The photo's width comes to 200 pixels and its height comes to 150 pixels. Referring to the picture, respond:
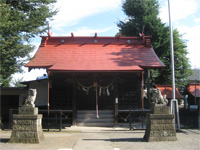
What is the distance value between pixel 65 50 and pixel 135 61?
207 inches

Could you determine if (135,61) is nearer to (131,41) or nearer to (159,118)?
(131,41)

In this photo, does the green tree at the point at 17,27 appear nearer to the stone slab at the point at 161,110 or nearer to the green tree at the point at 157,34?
the stone slab at the point at 161,110

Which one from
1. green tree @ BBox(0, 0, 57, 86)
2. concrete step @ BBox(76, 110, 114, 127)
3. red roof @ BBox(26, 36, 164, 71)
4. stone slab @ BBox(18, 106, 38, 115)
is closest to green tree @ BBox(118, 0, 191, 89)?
red roof @ BBox(26, 36, 164, 71)

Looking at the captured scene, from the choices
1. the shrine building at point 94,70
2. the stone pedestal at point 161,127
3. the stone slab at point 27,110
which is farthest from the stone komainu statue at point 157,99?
the stone slab at point 27,110

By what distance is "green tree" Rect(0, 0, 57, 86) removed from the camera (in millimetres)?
10344

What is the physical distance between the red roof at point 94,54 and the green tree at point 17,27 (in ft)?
→ 6.65

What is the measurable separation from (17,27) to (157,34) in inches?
687

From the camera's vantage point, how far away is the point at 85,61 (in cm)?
1466

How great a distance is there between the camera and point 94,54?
1570 cm

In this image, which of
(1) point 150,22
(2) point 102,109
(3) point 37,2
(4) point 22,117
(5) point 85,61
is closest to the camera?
(4) point 22,117

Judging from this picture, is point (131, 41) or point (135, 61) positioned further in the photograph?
point (131, 41)

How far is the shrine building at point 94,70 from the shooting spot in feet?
45.7

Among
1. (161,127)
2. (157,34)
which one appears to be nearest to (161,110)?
(161,127)

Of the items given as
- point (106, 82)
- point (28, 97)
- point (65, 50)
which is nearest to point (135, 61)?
point (106, 82)
